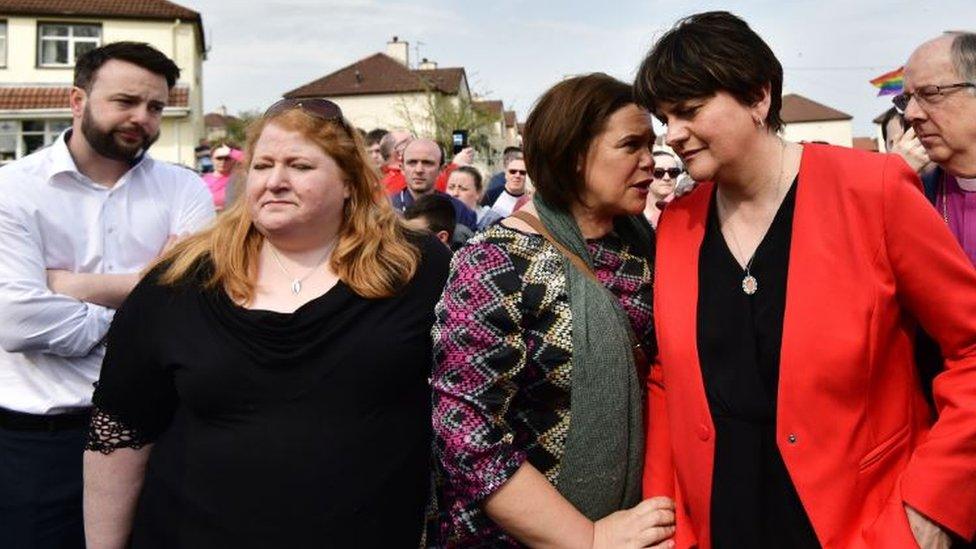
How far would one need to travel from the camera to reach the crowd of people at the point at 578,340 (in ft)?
5.66

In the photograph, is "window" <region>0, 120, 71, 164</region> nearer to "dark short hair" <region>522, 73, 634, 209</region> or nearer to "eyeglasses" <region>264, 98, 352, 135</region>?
"eyeglasses" <region>264, 98, 352, 135</region>

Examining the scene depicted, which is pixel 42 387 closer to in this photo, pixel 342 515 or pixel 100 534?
pixel 100 534

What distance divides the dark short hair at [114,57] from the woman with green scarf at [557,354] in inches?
66.7

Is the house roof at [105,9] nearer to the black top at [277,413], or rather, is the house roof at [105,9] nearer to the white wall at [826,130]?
the black top at [277,413]

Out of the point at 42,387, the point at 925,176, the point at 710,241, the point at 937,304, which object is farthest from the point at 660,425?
the point at 42,387

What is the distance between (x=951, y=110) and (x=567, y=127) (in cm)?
111

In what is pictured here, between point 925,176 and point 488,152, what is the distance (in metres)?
35.8

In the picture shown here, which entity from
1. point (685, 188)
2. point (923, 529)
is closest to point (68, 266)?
point (685, 188)

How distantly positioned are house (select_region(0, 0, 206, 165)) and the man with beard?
29.0 meters

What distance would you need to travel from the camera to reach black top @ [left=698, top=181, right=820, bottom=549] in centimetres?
178

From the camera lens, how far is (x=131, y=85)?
2922mm

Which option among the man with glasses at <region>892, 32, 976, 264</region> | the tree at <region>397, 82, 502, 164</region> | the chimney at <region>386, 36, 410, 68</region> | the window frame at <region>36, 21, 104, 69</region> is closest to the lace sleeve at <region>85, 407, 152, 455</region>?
the man with glasses at <region>892, 32, 976, 264</region>

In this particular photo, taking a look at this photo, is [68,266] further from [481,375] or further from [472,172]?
[472,172]

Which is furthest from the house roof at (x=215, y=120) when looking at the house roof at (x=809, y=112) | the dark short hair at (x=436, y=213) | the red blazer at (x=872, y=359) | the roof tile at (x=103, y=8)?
the red blazer at (x=872, y=359)
